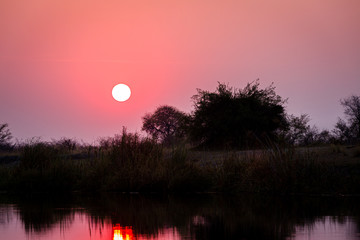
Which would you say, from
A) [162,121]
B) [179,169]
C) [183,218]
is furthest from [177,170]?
[162,121]

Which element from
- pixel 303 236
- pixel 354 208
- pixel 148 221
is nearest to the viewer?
pixel 303 236

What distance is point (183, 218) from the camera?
13.8 m

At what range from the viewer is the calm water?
11.4 m

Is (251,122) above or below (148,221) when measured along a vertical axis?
above

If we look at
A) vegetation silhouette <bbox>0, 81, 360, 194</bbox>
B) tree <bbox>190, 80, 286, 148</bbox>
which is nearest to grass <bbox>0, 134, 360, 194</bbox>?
vegetation silhouette <bbox>0, 81, 360, 194</bbox>

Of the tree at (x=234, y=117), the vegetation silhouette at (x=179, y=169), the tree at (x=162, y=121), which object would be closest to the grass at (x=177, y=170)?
the vegetation silhouette at (x=179, y=169)

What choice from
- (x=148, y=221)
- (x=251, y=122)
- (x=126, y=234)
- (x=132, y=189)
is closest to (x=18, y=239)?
(x=126, y=234)

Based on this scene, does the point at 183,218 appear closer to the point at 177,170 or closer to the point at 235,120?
the point at 177,170

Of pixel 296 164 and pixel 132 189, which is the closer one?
pixel 296 164

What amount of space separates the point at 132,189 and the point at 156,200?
154 inches

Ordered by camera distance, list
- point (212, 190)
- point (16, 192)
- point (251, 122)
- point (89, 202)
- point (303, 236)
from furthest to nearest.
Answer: point (251, 122)
point (16, 192)
point (212, 190)
point (89, 202)
point (303, 236)

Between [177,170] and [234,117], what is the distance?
46.2 ft

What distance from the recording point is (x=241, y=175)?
855 inches

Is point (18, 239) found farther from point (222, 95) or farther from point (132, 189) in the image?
point (222, 95)
